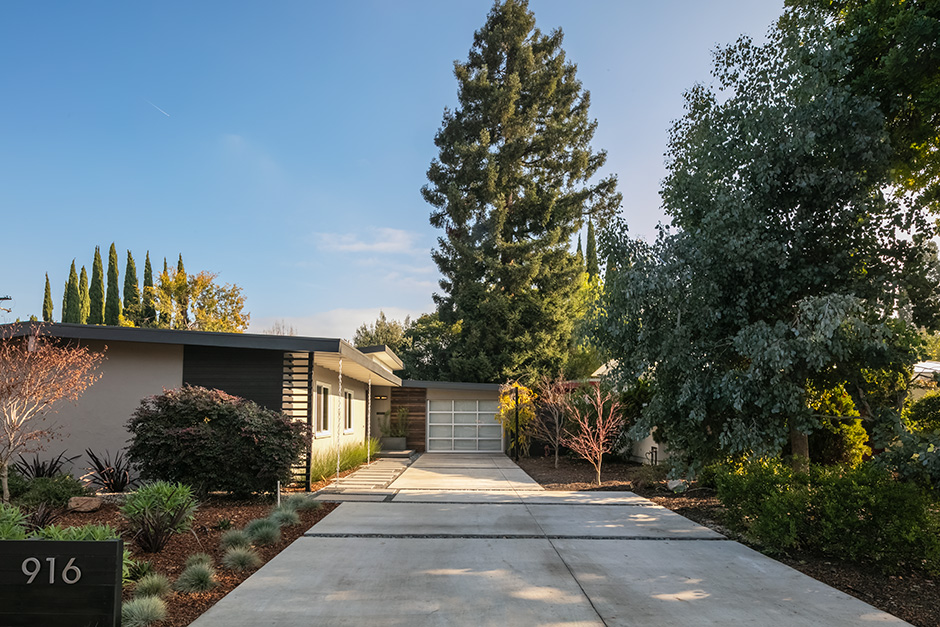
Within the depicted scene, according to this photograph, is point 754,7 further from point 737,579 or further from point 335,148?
point 335,148

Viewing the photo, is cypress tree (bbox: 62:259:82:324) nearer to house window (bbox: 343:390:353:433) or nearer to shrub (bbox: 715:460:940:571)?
house window (bbox: 343:390:353:433)

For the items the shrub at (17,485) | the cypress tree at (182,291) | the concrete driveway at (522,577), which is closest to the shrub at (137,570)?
the concrete driveway at (522,577)

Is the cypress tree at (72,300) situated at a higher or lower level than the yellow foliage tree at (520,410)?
higher

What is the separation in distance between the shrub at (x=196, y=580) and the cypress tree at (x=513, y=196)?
2015 cm

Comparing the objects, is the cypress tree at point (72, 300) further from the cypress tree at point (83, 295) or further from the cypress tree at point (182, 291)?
the cypress tree at point (182, 291)

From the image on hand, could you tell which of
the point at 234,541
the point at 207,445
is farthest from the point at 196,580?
the point at 207,445

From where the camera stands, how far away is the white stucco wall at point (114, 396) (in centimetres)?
1114

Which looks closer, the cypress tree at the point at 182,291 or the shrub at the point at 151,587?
the shrub at the point at 151,587

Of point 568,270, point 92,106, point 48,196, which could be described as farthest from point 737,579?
point 568,270

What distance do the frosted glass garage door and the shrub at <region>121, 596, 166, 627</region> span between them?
18240mm

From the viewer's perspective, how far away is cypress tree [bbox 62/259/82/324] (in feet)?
119

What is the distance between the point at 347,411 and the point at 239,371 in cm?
645

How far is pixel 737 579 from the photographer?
555 cm

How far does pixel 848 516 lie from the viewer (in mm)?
5969
